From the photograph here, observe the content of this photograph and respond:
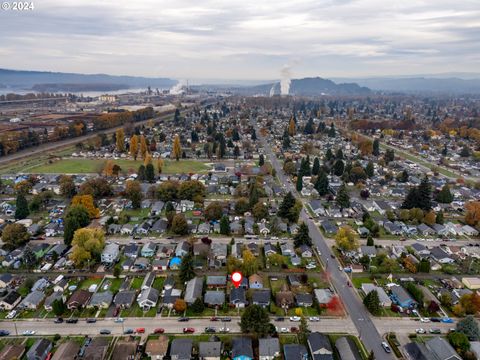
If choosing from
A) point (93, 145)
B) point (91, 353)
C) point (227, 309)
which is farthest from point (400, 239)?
point (93, 145)

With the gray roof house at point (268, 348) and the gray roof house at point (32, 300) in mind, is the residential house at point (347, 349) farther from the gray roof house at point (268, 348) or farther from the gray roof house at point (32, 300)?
the gray roof house at point (32, 300)

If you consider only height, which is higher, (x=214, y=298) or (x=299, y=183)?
(x=299, y=183)

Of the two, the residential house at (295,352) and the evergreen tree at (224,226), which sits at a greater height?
the evergreen tree at (224,226)

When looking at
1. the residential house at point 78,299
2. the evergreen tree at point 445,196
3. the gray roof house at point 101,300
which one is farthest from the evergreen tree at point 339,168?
the residential house at point 78,299

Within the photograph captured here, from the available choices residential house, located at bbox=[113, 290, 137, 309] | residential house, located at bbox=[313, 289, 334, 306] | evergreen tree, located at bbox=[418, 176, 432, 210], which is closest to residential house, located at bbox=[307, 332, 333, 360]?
residential house, located at bbox=[313, 289, 334, 306]

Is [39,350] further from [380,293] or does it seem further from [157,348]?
[380,293]

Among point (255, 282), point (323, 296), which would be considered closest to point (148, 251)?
point (255, 282)

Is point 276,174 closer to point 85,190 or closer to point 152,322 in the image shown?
point 85,190

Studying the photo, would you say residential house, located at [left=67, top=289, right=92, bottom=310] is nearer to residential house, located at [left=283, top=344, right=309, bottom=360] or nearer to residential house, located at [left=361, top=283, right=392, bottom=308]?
residential house, located at [left=283, top=344, right=309, bottom=360]
